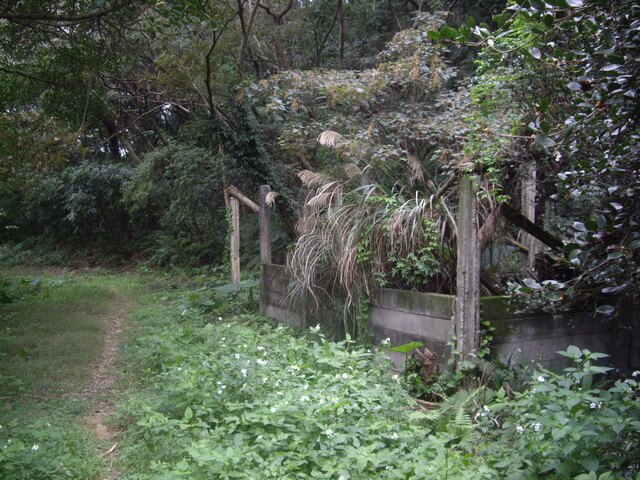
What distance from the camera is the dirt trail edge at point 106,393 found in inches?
184

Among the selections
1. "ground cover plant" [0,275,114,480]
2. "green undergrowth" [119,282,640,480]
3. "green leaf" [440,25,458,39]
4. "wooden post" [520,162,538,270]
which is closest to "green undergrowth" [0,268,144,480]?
"ground cover plant" [0,275,114,480]

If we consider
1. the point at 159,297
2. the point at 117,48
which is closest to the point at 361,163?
the point at 117,48

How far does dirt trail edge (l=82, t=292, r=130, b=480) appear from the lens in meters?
4.68

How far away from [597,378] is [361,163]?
13.4 feet

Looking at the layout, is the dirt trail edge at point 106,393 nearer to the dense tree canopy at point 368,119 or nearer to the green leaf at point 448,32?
the dense tree canopy at point 368,119

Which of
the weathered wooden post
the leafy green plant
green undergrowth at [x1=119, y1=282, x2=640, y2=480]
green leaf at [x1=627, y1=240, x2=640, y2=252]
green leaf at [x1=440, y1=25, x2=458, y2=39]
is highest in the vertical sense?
green leaf at [x1=440, y1=25, x2=458, y2=39]

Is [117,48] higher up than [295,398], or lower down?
higher up

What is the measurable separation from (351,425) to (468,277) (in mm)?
1903

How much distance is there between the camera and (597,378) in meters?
6.03

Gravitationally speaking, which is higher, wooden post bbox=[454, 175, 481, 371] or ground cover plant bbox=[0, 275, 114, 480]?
wooden post bbox=[454, 175, 481, 371]

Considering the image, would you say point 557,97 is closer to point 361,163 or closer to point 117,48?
point 361,163

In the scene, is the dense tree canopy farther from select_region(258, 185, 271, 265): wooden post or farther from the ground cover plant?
the ground cover plant

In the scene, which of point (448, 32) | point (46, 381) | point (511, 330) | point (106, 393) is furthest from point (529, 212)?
point (46, 381)

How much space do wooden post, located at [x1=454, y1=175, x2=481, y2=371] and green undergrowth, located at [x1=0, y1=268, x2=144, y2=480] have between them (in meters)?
3.12
